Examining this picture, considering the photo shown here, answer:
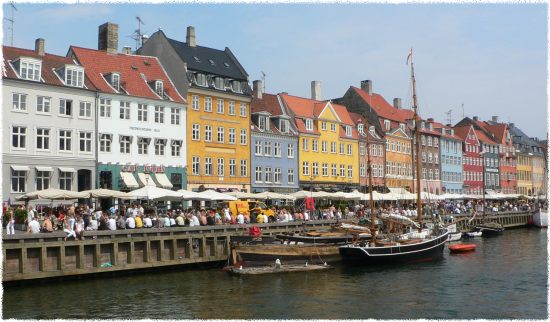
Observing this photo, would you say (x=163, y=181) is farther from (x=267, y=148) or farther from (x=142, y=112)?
(x=267, y=148)

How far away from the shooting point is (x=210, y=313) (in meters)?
22.1

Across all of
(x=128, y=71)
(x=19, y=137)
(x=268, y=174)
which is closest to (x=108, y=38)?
(x=128, y=71)

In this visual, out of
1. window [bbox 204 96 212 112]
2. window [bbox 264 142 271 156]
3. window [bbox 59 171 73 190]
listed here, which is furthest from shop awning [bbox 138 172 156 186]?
window [bbox 264 142 271 156]

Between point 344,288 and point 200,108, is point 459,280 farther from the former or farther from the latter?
point 200,108

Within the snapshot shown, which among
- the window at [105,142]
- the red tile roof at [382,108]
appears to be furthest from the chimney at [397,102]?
the window at [105,142]

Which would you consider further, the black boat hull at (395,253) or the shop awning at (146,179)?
the shop awning at (146,179)

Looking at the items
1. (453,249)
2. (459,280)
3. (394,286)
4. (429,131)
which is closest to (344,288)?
(394,286)

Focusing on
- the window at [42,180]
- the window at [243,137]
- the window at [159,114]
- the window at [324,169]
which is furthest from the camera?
the window at [324,169]

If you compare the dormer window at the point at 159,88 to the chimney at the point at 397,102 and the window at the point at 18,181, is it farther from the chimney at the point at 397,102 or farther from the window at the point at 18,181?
the chimney at the point at 397,102

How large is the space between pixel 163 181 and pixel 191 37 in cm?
1506

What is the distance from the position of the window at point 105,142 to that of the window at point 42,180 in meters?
4.68

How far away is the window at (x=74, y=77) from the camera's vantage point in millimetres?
46719

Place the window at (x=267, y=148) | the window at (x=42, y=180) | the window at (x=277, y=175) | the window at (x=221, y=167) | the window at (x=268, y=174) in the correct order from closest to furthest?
the window at (x=42, y=180), the window at (x=221, y=167), the window at (x=268, y=174), the window at (x=267, y=148), the window at (x=277, y=175)

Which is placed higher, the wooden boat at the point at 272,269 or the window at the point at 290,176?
the window at the point at 290,176
